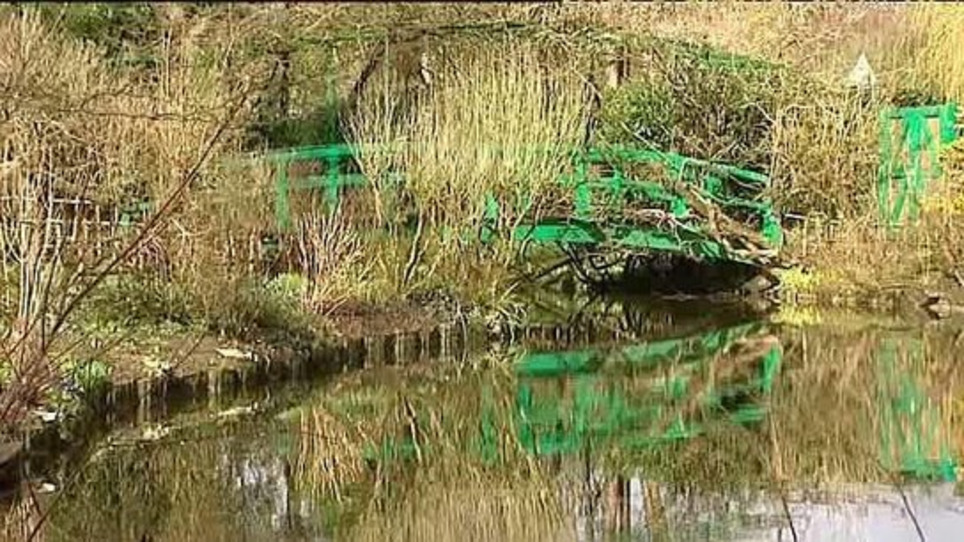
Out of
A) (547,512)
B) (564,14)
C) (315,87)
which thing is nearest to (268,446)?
(547,512)

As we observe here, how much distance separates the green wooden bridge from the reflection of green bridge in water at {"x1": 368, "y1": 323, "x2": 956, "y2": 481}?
2088 millimetres

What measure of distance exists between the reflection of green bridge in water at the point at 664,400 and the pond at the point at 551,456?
26 mm

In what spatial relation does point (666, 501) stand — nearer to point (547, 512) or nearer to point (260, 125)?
point (547, 512)

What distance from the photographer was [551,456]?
7.50 meters

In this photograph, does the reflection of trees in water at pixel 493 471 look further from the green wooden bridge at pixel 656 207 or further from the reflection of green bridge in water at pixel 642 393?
the green wooden bridge at pixel 656 207

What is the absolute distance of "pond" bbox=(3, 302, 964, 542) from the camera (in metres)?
6.00

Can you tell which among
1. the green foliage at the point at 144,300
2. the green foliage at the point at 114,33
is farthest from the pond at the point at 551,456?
the green foliage at the point at 114,33

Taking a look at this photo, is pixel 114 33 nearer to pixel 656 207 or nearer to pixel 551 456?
pixel 656 207

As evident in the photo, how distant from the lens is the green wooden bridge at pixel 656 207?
13.5m

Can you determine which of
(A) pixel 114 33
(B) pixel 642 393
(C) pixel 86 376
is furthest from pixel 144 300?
(A) pixel 114 33

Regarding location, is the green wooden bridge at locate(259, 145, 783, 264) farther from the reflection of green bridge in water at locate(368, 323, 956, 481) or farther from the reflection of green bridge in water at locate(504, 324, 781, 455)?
the reflection of green bridge in water at locate(368, 323, 956, 481)

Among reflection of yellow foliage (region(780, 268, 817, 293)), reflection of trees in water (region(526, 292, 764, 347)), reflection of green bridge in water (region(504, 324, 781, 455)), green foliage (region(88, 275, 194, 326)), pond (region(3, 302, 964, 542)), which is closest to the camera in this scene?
pond (region(3, 302, 964, 542))

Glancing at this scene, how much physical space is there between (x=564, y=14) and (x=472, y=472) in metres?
8.52

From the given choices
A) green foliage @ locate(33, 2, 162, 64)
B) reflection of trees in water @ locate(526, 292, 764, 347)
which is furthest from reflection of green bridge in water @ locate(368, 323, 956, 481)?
green foliage @ locate(33, 2, 162, 64)
